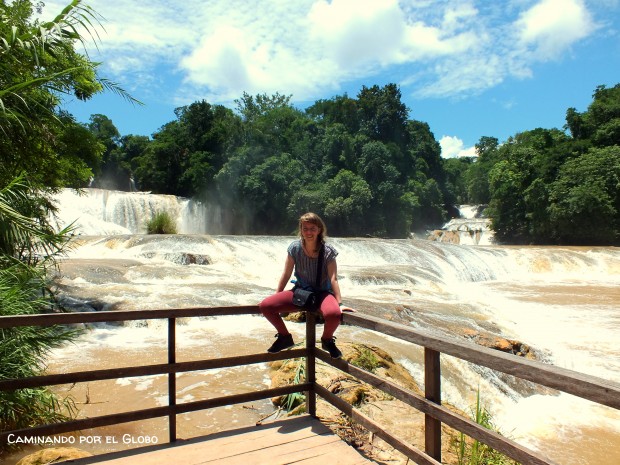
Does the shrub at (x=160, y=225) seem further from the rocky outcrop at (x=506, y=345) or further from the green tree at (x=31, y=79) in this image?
the rocky outcrop at (x=506, y=345)

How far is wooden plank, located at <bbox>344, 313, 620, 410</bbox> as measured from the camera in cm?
153

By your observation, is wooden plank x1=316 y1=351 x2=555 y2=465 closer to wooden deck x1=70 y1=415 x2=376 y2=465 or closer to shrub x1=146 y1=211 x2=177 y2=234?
wooden deck x1=70 y1=415 x2=376 y2=465

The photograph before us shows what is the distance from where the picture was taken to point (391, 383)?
2.63 meters

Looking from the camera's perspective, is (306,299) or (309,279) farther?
(309,279)

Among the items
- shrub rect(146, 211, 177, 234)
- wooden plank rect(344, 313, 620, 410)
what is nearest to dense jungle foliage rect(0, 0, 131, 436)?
wooden plank rect(344, 313, 620, 410)

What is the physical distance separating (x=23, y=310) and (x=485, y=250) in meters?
20.0

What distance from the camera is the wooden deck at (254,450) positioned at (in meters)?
2.53

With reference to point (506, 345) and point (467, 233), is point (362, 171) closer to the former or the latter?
point (467, 233)

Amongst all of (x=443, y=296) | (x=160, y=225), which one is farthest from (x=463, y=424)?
(x=160, y=225)

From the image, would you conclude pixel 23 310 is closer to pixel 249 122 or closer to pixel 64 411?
pixel 64 411

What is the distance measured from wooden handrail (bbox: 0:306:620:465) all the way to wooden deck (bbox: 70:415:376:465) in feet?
0.61

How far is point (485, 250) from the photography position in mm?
21266

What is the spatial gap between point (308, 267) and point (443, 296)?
1062 centimetres

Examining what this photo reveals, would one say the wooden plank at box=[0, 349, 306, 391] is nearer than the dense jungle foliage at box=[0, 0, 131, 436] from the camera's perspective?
Yes
